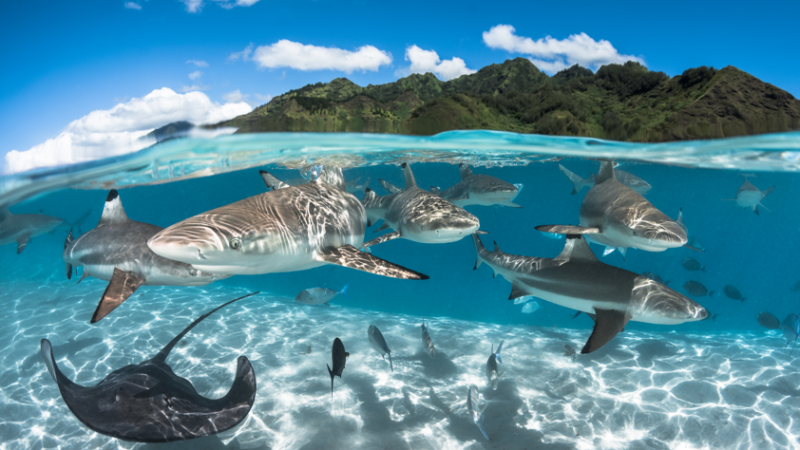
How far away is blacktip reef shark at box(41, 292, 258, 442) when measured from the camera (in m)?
3.34

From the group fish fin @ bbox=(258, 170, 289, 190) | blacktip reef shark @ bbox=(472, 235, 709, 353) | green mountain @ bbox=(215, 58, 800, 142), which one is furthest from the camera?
green mountain @ bbox=(215, 58, 800, 142)

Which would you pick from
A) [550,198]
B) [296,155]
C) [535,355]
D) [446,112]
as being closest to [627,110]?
[446,112]

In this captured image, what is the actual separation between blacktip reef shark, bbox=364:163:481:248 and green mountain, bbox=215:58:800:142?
9.29 feet

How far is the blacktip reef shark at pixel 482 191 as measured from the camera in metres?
9.04

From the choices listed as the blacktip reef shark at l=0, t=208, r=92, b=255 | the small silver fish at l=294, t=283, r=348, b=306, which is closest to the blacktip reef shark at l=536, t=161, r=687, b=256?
the small silver fish at l=294, t=283, r=348, b=306

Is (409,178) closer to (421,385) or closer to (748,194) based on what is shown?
(421,385)

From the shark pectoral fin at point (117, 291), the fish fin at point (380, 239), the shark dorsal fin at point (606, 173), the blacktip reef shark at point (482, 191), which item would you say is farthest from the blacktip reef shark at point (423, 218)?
the shark dorsal fin at point (606, 173)

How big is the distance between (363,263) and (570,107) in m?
8.86

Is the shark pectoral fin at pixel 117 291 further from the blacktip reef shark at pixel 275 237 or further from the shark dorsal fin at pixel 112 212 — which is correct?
the blacktip reef shark at pixel 275 237

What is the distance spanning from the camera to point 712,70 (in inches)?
349

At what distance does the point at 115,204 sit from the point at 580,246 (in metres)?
7.15

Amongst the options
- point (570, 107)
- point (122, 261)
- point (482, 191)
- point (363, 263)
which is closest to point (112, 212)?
point (122, 261)

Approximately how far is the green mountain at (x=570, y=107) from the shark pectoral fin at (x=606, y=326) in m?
6.41

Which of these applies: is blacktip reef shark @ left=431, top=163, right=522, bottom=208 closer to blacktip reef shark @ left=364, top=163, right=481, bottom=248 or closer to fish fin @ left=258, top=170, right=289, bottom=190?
blacktip reef shark @ left=364, top=163, right=481, bottom=248
